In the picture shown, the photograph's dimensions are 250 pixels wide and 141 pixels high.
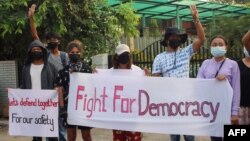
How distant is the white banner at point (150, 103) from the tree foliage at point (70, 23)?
399 centimetres

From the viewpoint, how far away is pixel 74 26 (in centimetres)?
1009

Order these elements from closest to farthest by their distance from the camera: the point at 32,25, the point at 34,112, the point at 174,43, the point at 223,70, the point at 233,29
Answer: the point at 223,70 → the point at 174,43 → the point at 34,112 → the point at 32,25 → the point at 233,29

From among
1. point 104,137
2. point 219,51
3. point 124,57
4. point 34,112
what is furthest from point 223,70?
point 104,137

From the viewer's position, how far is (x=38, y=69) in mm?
5633

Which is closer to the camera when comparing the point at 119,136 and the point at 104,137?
the point at 119,136

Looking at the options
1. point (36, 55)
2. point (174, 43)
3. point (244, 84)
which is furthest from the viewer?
point (36, 55)

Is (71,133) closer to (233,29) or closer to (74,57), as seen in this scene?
(74,57)

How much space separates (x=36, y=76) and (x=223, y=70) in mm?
2388

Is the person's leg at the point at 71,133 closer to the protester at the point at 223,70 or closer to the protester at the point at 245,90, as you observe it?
the protester at the point at 223,70

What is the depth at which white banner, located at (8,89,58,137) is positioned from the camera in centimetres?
571

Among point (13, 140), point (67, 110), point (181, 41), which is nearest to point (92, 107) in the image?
point (67, 110)

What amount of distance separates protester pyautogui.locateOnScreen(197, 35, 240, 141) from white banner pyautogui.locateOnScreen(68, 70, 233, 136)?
91mm

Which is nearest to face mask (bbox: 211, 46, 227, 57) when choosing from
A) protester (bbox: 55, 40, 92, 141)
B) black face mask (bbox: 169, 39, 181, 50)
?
black face mask (bbox: 169, 39, 181, 50)

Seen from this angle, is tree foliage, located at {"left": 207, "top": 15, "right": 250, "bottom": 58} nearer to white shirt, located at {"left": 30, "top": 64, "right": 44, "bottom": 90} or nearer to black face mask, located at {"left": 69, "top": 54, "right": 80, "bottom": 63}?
black face mask, located at {"left": 69, "top": 54, "right": 80, "bottom": 63}
